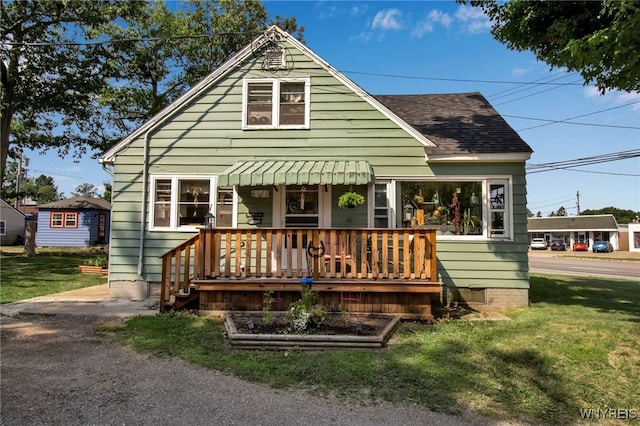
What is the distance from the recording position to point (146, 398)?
11.9 feet

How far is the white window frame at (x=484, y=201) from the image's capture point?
8.05m

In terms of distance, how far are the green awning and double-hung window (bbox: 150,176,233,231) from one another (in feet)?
3.43

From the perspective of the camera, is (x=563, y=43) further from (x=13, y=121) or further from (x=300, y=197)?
(x=13, y=121)

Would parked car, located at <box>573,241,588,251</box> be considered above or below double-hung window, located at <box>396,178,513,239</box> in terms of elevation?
below

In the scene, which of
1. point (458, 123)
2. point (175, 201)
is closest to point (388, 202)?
point (458, 123)

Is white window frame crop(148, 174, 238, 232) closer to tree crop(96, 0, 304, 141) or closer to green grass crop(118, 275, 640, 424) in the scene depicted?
green grass crop(118, 275, 640, 424)

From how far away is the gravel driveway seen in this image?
3240 millimetres

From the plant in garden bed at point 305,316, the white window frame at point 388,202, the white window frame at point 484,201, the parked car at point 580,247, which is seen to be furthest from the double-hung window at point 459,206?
the parked car at point 580,247

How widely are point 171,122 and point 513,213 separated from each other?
7.71 meters

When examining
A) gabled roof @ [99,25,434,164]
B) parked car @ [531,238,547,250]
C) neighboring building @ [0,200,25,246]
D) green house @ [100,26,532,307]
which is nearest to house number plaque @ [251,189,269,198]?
green house @ [100,26,532,307]

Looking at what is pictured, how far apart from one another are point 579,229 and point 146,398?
2616 inches

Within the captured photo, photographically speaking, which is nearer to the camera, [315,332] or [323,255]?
[315,332]

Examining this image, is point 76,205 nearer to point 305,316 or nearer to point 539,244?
point 305,316

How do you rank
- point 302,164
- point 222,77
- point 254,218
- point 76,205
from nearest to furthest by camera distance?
point 302,164 → point 254,218 → point 222,77 → point 76,205
